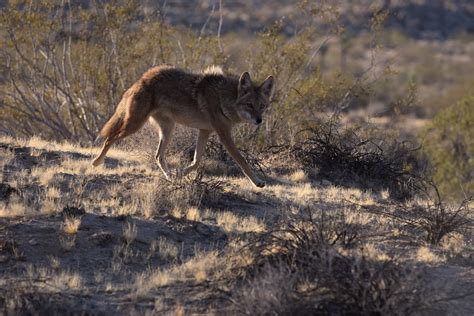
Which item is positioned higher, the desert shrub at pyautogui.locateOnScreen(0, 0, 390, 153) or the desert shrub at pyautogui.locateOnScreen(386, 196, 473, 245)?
the desert shrub at pyautogui.locateOnScreen(0, 0, 390, 153)

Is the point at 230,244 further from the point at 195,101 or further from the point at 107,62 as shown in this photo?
the point at 107,62

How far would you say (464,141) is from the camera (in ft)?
71.5

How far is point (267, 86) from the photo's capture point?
38.5ft

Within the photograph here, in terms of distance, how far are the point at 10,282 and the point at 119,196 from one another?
2784 millimetres

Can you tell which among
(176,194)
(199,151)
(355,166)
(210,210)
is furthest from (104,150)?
(355,166)

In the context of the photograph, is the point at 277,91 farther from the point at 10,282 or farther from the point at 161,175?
the point at 10,282

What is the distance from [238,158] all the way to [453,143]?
1201 centimetres

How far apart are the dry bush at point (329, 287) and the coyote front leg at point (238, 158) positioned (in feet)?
12.9

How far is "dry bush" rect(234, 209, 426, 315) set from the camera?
258 inches

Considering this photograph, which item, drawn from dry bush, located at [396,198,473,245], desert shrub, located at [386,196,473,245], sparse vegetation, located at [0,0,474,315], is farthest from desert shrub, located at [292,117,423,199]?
dry bush, located at [396,198,473,245]

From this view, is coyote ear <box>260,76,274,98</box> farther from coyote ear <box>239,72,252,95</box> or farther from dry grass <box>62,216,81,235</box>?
dry grass <box>62,216,81,235</box>

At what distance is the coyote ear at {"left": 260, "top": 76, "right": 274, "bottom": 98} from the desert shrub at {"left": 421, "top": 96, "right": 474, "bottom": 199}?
31.5 ft

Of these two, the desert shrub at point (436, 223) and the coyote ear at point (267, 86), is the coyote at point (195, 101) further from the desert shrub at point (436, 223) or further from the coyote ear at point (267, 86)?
the desert shrub at point (436, 223)

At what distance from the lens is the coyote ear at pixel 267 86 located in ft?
38.3
